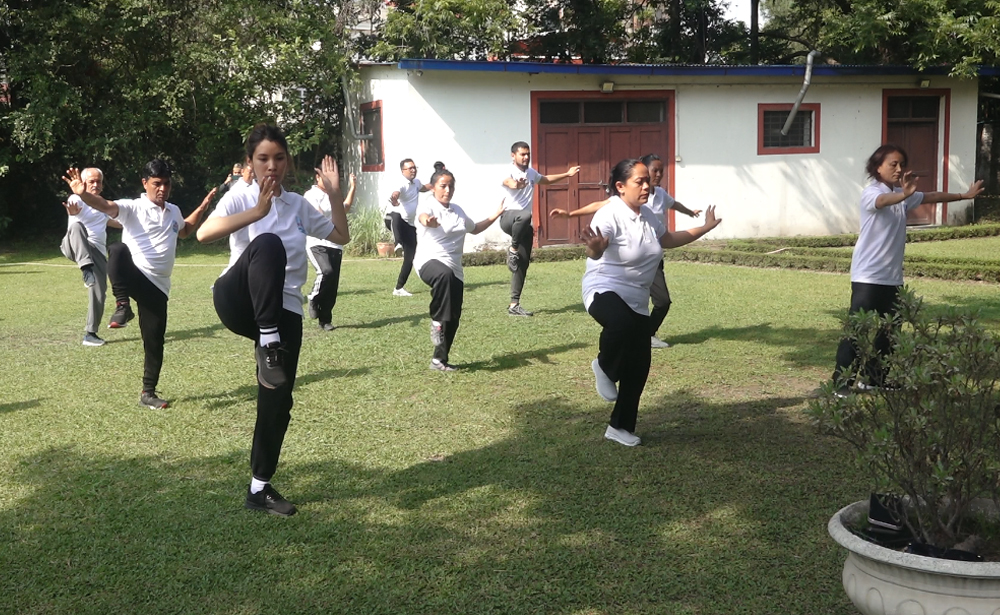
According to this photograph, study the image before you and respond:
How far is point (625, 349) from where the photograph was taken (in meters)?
5.89

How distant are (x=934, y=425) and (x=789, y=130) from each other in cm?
1956

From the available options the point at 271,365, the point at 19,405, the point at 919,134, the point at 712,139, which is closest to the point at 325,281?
the point at 19,405

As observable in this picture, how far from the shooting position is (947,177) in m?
22.8

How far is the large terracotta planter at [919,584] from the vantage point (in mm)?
2889

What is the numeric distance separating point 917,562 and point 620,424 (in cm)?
308

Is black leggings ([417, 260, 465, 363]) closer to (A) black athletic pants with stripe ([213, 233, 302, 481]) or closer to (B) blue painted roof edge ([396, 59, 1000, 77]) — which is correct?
(A) black athletic pants with stripe ([213, 233, 302, 481])

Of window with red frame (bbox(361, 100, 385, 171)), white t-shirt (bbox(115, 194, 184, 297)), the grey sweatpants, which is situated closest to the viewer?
white t-shirt (bbox(115, 194, 184, 297))

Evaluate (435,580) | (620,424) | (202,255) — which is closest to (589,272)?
(620,424)

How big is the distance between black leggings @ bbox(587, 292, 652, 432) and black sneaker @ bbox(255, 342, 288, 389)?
6.67ft

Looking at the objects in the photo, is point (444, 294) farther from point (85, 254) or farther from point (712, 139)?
point (712, 139)

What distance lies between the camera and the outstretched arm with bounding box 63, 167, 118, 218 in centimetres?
632

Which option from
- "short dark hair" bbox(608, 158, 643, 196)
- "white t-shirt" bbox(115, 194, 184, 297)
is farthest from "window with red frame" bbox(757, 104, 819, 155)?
"white t-shirt" bbox(115, 194, 184, 297)

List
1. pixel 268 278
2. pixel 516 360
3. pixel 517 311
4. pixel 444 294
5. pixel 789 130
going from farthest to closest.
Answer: pixel 789 130 → pixel 517 311 → pixel 516 360 → pixel 444 294 → pixel 268 278

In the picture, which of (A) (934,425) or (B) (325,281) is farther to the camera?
(B) (325,281)
